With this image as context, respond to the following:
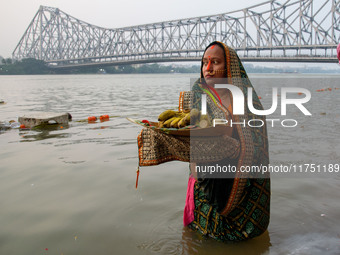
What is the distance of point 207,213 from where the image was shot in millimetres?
2430

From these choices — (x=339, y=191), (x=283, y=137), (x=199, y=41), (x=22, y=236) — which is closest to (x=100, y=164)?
(x=22, y=236)

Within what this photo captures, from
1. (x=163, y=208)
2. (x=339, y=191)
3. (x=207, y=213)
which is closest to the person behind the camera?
(x=207, y=213)

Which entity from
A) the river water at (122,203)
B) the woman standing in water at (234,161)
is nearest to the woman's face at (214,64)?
the woman standing in water at (234,161)

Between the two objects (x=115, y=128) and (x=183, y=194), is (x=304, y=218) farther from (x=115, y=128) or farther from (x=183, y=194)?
(x=115, y=128)

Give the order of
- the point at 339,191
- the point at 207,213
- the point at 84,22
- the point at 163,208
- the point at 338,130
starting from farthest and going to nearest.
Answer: the point at 84,22, the point at 338,130, the point at 339,191, the point at 163,208, the point at 207,213

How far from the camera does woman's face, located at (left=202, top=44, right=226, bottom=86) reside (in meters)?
2.13

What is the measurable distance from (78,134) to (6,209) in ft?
10.6

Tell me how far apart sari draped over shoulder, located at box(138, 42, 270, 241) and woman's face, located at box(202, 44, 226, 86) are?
31mm

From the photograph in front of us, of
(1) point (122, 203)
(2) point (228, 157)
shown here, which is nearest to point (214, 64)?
(2) point (228, 157)

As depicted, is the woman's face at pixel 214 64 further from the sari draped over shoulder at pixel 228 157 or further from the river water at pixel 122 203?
the river water at pixel 122 203

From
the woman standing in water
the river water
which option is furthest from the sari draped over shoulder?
the river water

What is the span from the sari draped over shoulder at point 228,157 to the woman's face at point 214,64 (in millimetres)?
31

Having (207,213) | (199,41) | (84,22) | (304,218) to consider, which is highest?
(84,22)

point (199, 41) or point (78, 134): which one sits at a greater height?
point (199, 41)
